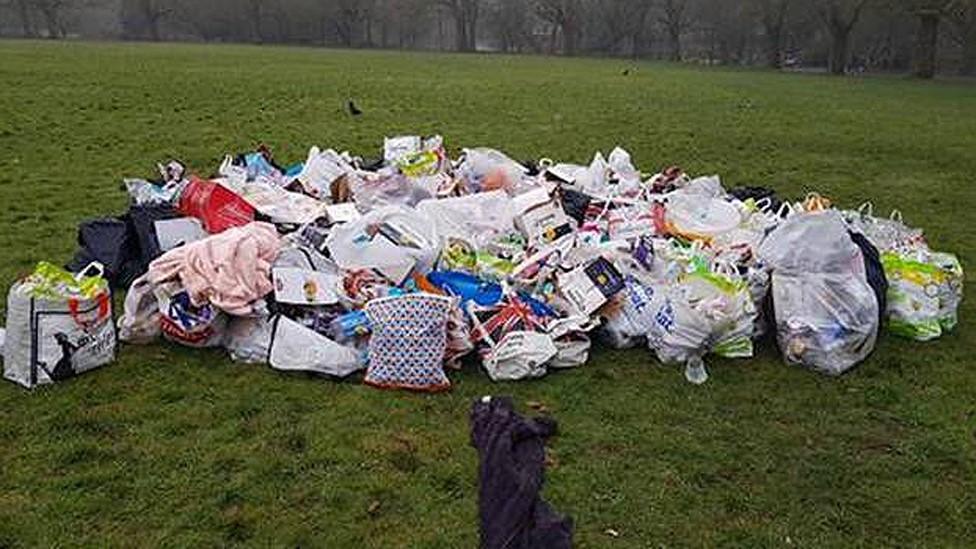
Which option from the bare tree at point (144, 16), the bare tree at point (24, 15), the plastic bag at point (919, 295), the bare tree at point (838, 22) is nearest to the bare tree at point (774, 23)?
the bare tree at point (838, 22)

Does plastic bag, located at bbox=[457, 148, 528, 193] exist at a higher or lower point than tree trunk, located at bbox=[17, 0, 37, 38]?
lower

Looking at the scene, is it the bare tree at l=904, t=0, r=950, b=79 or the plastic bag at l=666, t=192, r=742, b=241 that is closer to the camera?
the plastic bag at l=666, t=192, r=742, b=241

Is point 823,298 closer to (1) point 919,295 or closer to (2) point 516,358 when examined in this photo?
(1) point 919,295

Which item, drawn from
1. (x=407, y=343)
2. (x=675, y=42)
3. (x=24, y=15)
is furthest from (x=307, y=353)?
(x=24, y=15)

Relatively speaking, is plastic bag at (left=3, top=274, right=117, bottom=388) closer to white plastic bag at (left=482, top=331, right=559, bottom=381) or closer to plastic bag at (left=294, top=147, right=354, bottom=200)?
white plastic bag at (left=482, top=331, right=559, bottom=381)

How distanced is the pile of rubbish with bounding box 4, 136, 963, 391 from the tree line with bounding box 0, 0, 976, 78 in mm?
43234

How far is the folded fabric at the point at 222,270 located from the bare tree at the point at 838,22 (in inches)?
1558

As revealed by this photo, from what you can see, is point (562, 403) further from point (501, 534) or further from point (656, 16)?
point (656, 16)

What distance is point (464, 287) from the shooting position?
504 cm

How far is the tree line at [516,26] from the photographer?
47875 millimetres

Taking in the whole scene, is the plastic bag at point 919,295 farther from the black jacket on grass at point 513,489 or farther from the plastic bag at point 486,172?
the black jacket on grass at point 513,489

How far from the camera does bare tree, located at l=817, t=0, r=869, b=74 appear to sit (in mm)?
39688

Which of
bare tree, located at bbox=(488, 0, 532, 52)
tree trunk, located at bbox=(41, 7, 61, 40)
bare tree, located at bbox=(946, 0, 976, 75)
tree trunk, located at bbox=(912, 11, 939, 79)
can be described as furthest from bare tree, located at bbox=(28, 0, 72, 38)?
bare tree, located at bbox=(946, 0, 976, 75)

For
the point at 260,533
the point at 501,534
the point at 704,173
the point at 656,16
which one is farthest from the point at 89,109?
the point at 656,16
